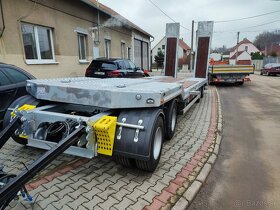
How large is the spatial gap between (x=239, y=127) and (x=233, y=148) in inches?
60.9

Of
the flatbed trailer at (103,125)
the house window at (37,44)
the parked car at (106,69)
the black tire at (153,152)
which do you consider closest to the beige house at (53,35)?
the house window at (37,44)

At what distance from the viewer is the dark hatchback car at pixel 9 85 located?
420 centimetres

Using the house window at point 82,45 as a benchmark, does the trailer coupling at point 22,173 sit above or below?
below

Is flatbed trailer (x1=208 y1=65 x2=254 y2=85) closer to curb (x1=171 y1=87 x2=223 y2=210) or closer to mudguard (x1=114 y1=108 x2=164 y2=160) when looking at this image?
curb (x1=171 y1=87 x2=223 y2=210)

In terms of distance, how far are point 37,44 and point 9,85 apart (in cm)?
481

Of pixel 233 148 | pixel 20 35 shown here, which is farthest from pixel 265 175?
pixel 20 35

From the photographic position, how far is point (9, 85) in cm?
434

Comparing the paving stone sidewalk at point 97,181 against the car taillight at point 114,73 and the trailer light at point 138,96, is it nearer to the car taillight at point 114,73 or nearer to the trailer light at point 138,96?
the trailer light at point 138,96

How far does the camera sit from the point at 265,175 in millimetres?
3225

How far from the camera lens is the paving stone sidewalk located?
2416 mm

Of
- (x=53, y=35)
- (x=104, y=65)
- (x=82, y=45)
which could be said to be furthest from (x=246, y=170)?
(x=82, y=45)

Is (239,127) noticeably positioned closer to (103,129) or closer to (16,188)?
(103,129)

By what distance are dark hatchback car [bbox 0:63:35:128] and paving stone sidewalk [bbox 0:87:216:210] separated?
81cm

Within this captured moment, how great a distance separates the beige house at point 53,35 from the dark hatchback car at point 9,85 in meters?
3.14
